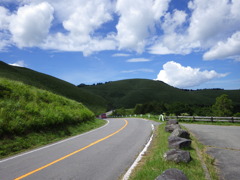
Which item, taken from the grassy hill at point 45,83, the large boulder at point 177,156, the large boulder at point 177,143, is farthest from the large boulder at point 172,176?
the grassy hill at point 45,83

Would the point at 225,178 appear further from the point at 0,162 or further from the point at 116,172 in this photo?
the point at 0,162

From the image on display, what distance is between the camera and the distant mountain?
468 feet

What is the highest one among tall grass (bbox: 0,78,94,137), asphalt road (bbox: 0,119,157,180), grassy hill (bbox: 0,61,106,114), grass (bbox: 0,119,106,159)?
grassy hill (bbox: 0,61,106,114)

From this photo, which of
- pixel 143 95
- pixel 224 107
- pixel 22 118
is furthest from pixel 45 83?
pixel 143 95

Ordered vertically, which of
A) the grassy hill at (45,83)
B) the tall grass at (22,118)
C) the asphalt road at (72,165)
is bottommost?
the asphalt road at (72,165)

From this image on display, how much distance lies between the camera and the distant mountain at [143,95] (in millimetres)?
142750

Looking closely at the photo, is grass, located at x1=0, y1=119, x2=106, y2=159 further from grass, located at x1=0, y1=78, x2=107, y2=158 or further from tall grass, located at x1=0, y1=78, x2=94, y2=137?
tall grass, located at x1=0, y1=78, x2=94, y2=137

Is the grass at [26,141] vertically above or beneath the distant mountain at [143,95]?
beneath

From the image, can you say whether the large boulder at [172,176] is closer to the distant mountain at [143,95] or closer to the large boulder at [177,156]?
the large boulder at [177,156]

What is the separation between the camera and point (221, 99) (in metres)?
67.2

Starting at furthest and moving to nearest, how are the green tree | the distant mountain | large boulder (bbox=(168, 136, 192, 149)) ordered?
the distant mountain < the green tree < large boulder (bbox=(168, 136, 192, 149))

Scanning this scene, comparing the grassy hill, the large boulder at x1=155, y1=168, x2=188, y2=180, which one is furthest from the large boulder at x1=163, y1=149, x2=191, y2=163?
the grassy hill

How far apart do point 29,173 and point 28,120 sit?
23.6 feet

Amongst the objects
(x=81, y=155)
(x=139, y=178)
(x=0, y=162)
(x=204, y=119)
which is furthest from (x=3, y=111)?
(x=204, y=119)
